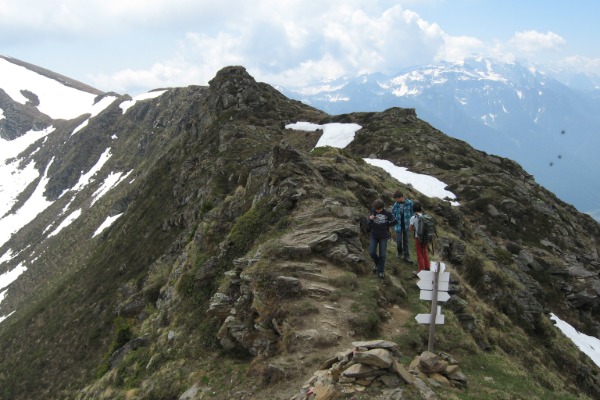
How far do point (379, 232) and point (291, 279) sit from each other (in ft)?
11.8

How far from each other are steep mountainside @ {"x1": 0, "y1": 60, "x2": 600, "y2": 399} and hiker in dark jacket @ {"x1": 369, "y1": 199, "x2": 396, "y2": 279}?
0.51 m

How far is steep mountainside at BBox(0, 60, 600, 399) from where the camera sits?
40.3ft

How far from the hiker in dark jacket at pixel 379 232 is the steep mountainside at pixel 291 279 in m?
0.51

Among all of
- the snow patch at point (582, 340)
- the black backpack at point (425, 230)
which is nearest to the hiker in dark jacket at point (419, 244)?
the black backpack at point (425, 230)

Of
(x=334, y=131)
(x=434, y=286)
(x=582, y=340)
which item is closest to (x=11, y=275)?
(x=334, y=131)

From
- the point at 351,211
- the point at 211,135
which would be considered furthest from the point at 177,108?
the point at 351,211

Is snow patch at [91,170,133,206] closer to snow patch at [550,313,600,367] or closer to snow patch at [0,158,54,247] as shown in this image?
A: snow patch at [0,158,54,247]

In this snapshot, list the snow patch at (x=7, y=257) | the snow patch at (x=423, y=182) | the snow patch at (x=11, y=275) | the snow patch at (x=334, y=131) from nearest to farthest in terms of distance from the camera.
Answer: the snow patch at (x=423, y=182) < the snow patch at (x=334, y=131) < the snow patch at (x=11, y=275) < the snow patch at (x=7, y=257)

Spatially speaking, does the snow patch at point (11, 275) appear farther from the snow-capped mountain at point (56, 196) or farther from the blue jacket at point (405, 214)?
the blue jacket at point (405, 214)

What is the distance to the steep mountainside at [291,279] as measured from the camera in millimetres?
12273

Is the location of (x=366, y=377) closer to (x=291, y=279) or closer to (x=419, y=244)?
(x=291, y=279)

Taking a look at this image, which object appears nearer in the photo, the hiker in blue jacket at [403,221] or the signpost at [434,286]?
the signpost at [434,286]

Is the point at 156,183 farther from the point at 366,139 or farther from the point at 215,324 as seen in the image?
the point at 215,324

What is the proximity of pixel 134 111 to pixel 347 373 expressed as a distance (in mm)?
171379
